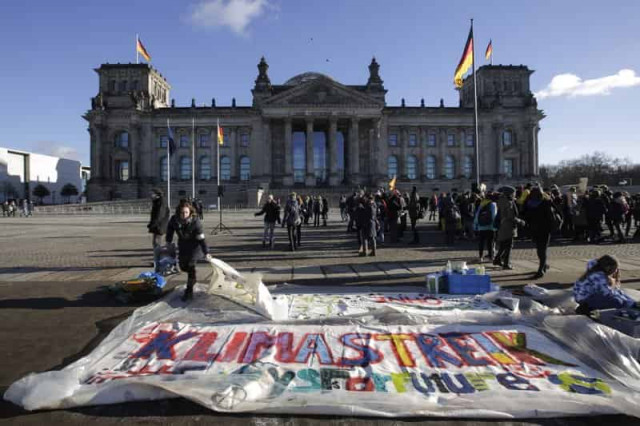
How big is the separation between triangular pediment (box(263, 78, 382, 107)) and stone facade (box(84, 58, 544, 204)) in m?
0.16

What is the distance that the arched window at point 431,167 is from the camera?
237 feet

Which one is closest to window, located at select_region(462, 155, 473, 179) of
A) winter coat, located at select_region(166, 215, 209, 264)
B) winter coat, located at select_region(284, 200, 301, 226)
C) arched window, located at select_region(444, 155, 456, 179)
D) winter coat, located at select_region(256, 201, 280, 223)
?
arched window, located at select_region(444, 155, 456, 179)

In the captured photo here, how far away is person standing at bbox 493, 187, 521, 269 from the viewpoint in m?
10.3

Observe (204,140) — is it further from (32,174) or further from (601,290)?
(601,290)

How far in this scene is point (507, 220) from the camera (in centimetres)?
1037

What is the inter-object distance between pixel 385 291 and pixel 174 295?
12.9 feet

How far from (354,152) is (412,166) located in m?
11.4

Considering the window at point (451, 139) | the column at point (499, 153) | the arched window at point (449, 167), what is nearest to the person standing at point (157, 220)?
the arched window at point (449, 167)

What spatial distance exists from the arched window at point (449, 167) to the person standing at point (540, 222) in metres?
64.7

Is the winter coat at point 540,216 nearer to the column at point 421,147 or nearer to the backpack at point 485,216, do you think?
the backpack at point 485,216

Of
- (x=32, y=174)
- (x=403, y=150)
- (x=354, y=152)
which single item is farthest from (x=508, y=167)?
(x=32, y=174)

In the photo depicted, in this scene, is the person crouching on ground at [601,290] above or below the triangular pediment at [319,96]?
below

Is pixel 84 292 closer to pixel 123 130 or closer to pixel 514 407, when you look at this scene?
pixel 514 407

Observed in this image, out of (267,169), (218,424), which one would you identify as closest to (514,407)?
(218,424)
